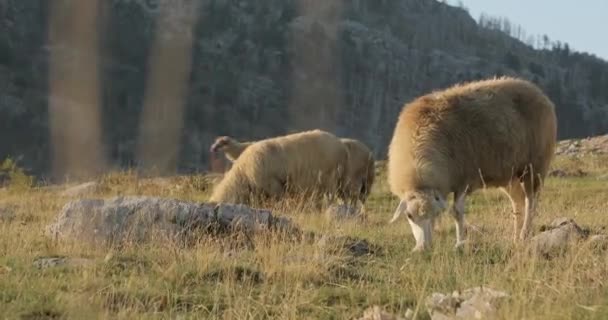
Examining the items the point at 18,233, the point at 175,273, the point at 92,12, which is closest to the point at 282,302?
the point at 175,273

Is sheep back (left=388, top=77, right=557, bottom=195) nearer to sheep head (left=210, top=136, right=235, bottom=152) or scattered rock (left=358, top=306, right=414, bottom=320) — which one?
scattered rock (left=358, top=306, right=414, bottom=320)

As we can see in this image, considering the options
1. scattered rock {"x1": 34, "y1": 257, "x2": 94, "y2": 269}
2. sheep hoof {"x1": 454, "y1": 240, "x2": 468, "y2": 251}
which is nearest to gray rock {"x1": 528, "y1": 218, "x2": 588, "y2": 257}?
sheep hoof {"x1": 454, "y1": 240, "x2": 468, "y2": 251}

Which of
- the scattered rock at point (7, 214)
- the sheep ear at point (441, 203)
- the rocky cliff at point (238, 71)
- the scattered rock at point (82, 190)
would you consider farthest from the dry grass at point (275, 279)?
the rocky cliff at point (238, 71)

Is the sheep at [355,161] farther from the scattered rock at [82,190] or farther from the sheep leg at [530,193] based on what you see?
the sheep leg at [530,193]

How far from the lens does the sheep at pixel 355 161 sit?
57.5ft

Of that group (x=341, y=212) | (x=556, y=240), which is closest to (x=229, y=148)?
(x=341, y=212)

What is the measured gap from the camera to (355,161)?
18109mm

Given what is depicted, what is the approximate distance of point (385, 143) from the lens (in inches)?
5463

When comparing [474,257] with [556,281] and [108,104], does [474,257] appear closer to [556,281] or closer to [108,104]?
[556,281]

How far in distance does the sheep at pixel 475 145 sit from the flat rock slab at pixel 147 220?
1840 millimetres

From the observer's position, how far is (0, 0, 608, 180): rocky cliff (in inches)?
4156

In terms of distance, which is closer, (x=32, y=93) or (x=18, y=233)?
(x=18, y=233)

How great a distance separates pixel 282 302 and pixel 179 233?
2.98 meters

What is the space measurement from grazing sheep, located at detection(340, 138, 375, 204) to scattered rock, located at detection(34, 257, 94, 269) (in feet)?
34.1
